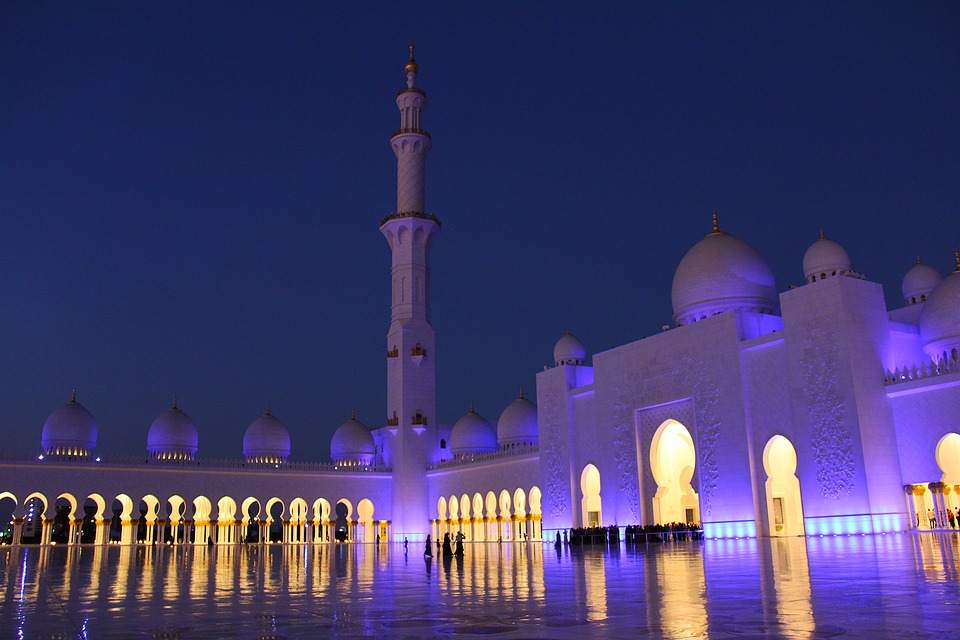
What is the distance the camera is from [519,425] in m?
27.7

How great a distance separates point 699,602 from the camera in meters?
3.95

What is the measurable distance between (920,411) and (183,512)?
71.1 feet

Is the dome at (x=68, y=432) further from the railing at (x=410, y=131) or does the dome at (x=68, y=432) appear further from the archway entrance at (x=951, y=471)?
the archway entrance at (x=951, y=471)

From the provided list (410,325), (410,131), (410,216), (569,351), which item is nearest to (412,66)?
(410,131)

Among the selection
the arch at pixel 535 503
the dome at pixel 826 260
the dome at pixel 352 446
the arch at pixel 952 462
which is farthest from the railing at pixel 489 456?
the arch at pixel 952 462

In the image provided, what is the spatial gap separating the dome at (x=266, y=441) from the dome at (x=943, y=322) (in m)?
21.4

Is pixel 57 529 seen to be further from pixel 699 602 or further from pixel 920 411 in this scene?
pixel 699 602

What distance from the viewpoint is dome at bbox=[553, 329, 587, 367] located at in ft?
78.9

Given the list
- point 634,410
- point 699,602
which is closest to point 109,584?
point 699,602

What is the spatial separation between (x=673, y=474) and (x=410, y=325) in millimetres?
9755

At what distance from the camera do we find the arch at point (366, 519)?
93.4ft

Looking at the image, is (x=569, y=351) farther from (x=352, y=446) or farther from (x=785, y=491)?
(x=352, y=446)

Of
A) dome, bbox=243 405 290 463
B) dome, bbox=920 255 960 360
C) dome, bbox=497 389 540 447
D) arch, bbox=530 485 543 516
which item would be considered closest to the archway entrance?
dome, bbox=920 255 960 360

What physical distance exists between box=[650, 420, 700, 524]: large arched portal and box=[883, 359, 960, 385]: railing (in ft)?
16.2
